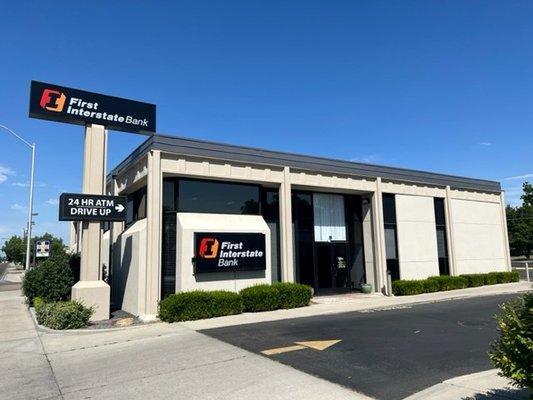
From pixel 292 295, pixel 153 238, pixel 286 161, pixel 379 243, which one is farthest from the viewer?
pixel 379 243

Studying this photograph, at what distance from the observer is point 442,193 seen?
77.5 ft

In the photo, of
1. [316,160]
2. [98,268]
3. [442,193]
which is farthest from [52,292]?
[442,193]

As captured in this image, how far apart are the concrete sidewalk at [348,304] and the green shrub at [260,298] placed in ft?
1.18

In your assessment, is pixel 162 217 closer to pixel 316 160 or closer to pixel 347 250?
pixel 316 160

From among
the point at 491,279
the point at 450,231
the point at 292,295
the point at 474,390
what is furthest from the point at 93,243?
the point at 491,279

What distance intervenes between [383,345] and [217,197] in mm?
9145

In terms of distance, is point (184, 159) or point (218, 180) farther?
point (218, 180)

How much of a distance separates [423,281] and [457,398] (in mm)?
15636

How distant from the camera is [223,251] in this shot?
1562cm

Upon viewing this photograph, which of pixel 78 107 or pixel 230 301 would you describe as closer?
pixel 230 301

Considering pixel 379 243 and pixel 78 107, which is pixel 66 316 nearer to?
pixel 78 107

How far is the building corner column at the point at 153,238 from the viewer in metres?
14.3

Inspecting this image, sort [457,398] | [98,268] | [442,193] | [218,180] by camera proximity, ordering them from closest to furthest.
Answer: [457,398] < [98,268] < [218,180] < [442,193]

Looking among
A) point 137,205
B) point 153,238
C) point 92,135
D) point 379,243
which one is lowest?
point 379,243
